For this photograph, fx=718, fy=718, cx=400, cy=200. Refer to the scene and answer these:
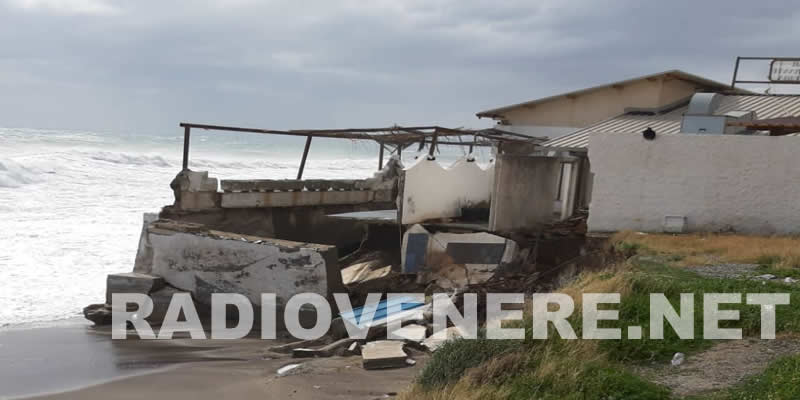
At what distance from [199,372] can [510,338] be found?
3693 millimetres

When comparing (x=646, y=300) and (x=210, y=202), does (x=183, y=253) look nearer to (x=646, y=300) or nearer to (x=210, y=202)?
(x=210, y=202)

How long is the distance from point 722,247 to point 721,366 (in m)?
4.96

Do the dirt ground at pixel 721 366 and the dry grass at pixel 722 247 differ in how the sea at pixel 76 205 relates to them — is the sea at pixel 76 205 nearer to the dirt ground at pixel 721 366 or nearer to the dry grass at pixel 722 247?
the dry grass at pixel 722 247

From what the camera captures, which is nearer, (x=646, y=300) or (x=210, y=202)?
(x=646, y=300)

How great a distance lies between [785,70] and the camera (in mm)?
18562

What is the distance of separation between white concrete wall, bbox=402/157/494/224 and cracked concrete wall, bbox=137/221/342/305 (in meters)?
4.17

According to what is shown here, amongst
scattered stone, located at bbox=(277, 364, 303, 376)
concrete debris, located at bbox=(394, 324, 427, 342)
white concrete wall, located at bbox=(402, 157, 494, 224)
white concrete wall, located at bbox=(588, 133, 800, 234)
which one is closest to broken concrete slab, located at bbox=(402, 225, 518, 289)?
white concrete wall, located at bbox=(402, 157, 494, 224)

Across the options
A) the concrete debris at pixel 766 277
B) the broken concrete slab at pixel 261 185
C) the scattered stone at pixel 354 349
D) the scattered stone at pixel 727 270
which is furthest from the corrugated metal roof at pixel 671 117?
the scattered stone at pixel 354 349

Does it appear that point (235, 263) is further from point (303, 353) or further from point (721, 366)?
point (721, 366)

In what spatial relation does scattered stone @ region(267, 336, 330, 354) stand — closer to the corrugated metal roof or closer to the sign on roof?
the corrugated metal roof

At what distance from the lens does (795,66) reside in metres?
18.4

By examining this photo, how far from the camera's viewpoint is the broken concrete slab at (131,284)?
445 inches

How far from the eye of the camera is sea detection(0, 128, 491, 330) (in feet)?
45.4

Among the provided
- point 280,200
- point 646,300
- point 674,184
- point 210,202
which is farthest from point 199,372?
point 674,184
